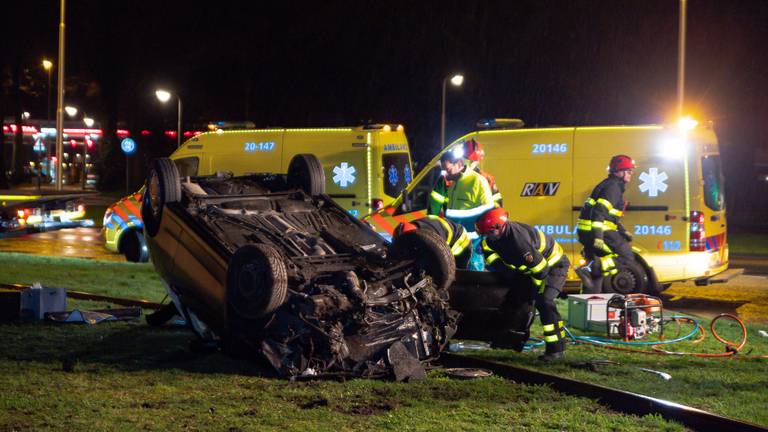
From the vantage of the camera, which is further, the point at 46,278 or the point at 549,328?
the point at 46,278

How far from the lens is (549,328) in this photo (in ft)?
27.2

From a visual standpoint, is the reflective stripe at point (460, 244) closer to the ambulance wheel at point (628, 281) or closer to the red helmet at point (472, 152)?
the red helmet at point (472, 152)

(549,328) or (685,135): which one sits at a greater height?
(685,135)

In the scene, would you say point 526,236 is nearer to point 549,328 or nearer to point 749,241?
point 549,328

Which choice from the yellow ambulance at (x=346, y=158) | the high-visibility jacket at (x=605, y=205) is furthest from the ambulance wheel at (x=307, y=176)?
the yellow ambulance at (x=346, y=158)

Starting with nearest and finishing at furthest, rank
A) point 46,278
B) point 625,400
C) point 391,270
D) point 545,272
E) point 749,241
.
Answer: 1. point 625,400
2. point 391,270
3. point 545,272
4. point 46,278
5. point 749,241

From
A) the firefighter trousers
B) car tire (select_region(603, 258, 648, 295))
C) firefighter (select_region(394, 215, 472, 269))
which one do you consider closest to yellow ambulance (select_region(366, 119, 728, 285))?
car tire (select_region(603, 258, 648, 295))

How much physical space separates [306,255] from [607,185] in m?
4.14

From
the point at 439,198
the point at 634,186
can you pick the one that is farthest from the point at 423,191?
the point at 439,198

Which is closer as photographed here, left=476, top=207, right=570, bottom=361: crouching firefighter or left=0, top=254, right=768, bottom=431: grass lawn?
left=0, top=254, right=768, bottom=431: grass lawn

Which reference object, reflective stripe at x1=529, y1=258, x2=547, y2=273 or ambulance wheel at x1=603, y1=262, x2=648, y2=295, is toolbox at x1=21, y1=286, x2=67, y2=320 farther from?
ambulance wheel at x1=603, y1=262, x2=648, y2=295

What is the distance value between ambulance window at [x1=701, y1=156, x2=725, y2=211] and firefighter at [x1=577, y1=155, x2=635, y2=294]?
4.88 ft

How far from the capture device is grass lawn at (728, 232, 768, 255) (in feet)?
67.8

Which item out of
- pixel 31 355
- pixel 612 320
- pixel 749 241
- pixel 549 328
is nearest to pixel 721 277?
pixel 612 320
